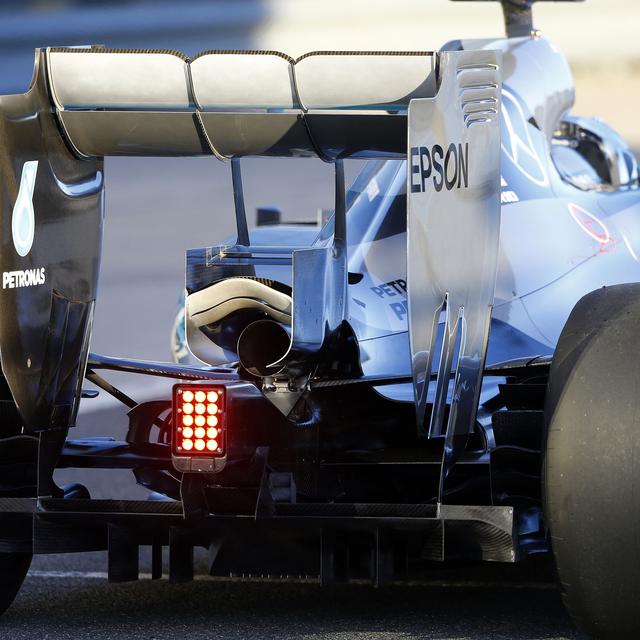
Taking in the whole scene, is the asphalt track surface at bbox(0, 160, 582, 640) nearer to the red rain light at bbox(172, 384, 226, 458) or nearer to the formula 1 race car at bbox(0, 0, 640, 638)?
the formula 1 race car at bbox(0, 0, 640, 638)

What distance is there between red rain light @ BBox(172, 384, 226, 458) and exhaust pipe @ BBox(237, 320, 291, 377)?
0.80 feet

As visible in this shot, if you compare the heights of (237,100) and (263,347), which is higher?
(237,100)


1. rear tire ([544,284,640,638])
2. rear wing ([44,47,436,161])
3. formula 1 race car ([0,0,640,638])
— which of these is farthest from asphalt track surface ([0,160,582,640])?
rear wing ([44,47,436,161])

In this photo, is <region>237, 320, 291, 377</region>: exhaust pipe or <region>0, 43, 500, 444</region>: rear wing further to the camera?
<region>237, 320, 291, 377</region>: exhaust pipe

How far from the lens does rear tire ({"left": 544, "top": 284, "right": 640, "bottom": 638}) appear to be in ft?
12.3

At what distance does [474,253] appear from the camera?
4.06 meters

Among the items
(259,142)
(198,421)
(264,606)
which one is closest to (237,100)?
(259,142)

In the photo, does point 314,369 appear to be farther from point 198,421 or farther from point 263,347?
point 198,421

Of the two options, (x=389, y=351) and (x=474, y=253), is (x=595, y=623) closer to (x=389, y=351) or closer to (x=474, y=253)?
(x=474, y=253)

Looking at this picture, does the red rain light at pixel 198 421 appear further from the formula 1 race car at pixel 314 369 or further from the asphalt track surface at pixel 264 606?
the asphalt track surface at pixel 264 606

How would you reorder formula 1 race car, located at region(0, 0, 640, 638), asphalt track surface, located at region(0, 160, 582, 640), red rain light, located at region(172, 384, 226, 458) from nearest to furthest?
1. formula 1 race car, located at region(0, 0, 640, 638)
2. red rain light, located at region(172, 384, 226, 458)
3. asphalt track surface, located at region(0, 160, 582, 640)

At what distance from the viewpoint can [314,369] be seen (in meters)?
4.50

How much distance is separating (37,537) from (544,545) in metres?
1.49

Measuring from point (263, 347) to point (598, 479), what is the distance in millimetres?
1120
